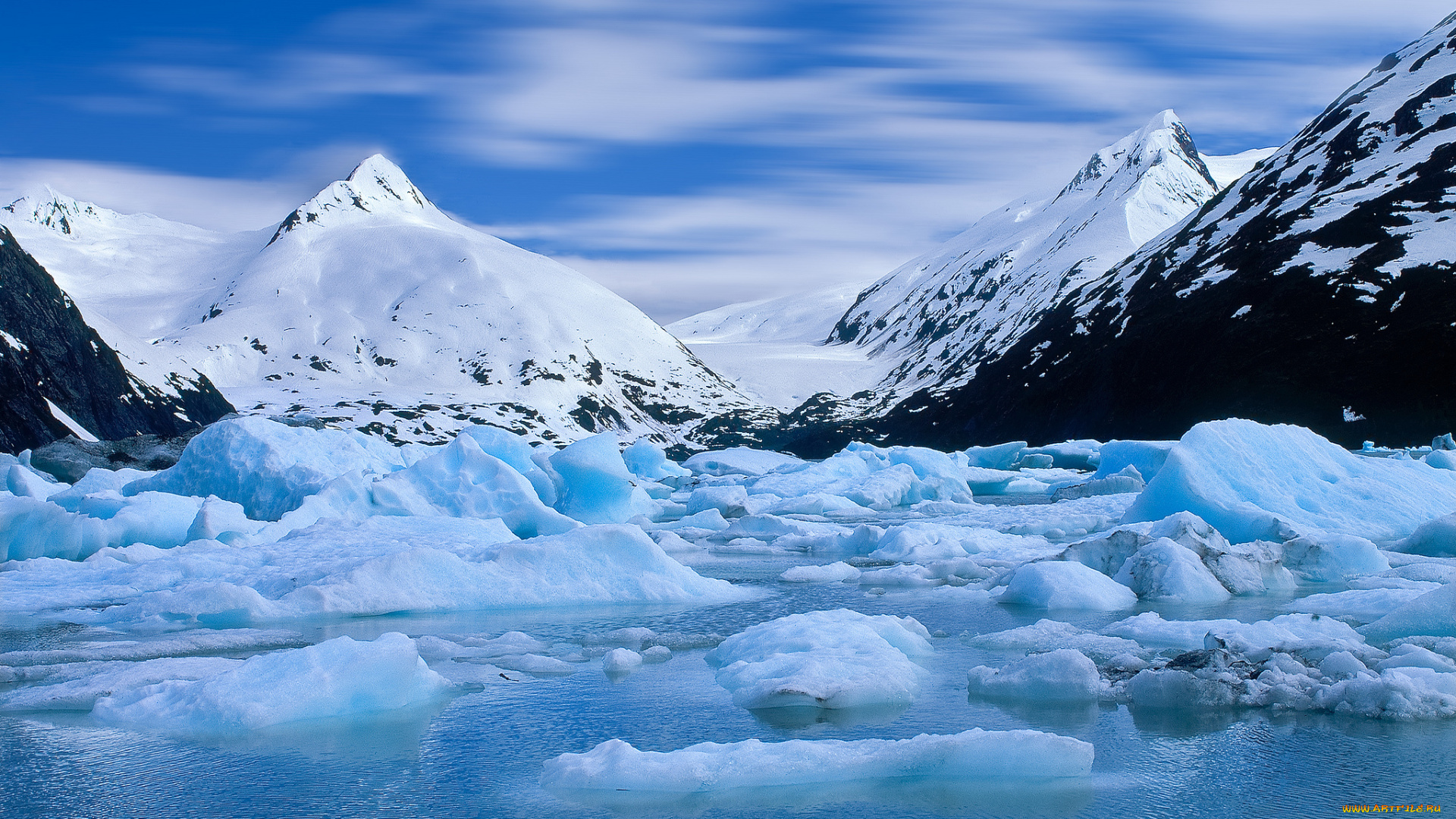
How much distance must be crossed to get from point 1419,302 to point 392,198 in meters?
142

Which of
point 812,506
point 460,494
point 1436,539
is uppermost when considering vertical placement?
point 812,506

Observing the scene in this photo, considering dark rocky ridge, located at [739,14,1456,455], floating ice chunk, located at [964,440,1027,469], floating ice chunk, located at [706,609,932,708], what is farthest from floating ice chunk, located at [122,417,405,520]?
dark rocky ridge, located at [739,14,1456,455]

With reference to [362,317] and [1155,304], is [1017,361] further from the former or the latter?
[362,317]

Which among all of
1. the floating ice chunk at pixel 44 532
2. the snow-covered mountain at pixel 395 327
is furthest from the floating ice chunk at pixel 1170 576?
the snow-covered mountain at pixel 395 327

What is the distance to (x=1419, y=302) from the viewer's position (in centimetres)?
5119

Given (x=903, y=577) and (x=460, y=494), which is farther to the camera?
(x=460, y=494)

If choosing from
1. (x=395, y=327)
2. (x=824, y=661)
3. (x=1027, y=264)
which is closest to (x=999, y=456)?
(x=824, y=661)

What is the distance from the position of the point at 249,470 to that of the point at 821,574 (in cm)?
1516

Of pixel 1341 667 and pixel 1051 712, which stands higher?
pixel 1341 667

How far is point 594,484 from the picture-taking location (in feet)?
90.8

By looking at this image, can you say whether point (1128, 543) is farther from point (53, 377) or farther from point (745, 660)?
point (53, 377)

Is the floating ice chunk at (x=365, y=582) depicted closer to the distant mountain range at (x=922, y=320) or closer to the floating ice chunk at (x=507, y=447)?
the floating ice chunk at (x=507, y=447)

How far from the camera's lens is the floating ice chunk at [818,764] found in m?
6.30

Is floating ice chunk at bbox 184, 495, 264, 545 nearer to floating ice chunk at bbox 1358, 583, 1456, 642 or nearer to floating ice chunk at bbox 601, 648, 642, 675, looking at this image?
floating ice chunk at bbox 601, 648, 642, 675
